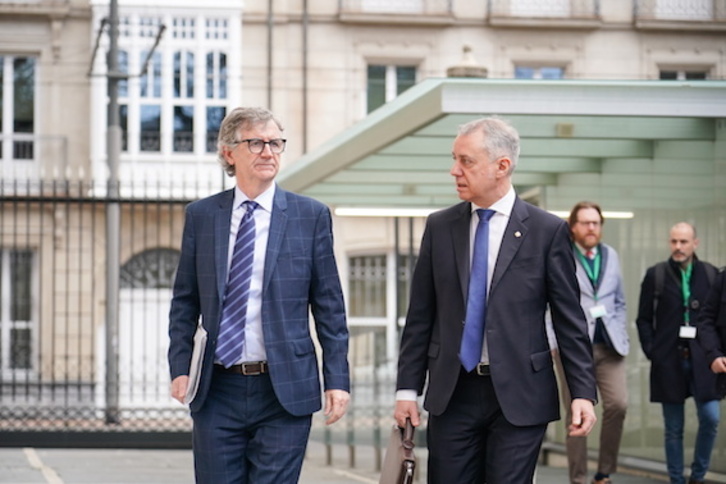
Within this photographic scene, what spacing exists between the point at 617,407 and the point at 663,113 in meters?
1.96

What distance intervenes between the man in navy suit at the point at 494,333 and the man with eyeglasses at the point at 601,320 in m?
4.16

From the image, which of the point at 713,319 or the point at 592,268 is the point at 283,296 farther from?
the point at 713,319

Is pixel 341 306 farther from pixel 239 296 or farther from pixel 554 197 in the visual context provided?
pixel 554 197

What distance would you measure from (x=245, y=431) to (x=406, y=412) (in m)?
0.61

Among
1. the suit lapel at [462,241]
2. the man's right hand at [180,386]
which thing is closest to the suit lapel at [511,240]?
the suit lapel at [462,241]

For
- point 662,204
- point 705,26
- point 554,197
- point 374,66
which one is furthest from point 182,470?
point 705,26

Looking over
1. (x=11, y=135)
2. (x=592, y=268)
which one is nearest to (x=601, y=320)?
(x=592, y=268)

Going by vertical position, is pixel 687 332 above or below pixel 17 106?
below

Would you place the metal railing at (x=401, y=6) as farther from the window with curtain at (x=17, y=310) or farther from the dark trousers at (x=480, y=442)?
the dark trousers at (x=480, y=442)

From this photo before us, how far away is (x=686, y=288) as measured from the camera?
1062 cm

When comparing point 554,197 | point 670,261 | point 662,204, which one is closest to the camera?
point 670,261

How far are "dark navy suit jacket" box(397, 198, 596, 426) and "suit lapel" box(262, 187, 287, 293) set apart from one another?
1.86ft

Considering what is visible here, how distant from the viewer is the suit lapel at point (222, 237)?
6078 millimetres

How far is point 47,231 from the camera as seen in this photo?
27781mm
